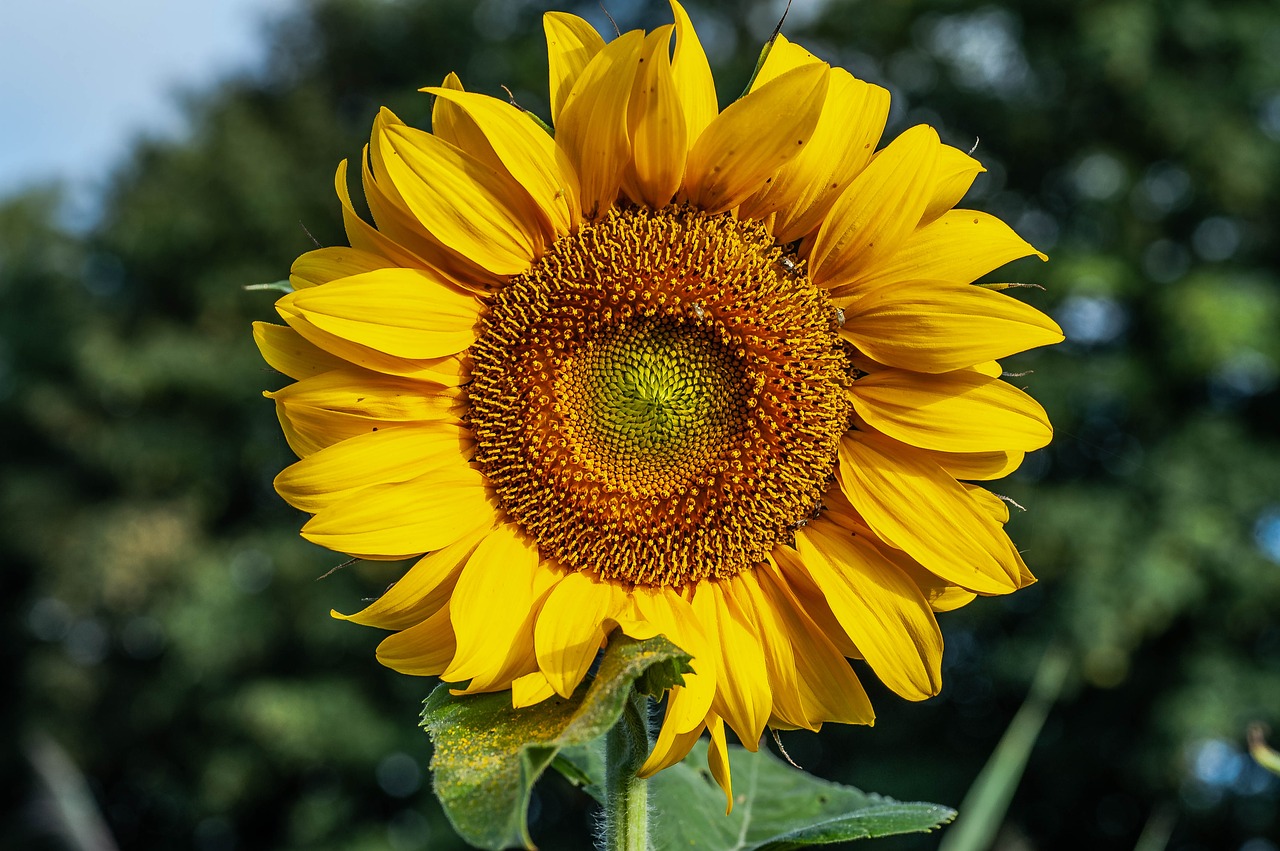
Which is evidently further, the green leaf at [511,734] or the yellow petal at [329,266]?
Answer: the yellow petal at [329,266]

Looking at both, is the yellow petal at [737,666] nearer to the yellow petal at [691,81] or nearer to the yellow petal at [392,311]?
the yellow petal at [392,311]

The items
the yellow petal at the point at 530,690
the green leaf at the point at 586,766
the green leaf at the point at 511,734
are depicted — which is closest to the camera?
the green leaf at the point at 511,734

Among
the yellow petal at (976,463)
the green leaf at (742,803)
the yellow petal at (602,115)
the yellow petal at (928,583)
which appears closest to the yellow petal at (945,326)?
the yellow petal at (976,463)

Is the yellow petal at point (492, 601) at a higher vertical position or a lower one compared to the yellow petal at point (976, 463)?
lower

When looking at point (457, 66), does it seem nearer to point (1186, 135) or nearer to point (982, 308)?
point (1186, 135)

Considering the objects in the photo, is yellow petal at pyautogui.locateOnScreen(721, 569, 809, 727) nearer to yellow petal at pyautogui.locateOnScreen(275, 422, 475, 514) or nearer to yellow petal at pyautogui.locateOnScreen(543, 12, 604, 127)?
yellow petal at pyautogui.locateOnScreen(275, 422, 475, 514)

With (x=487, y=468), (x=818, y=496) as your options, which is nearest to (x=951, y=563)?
(x=818, y=496)

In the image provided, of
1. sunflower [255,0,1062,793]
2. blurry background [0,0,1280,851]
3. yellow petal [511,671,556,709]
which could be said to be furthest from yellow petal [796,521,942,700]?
blurry background [0,0,1280,851]
